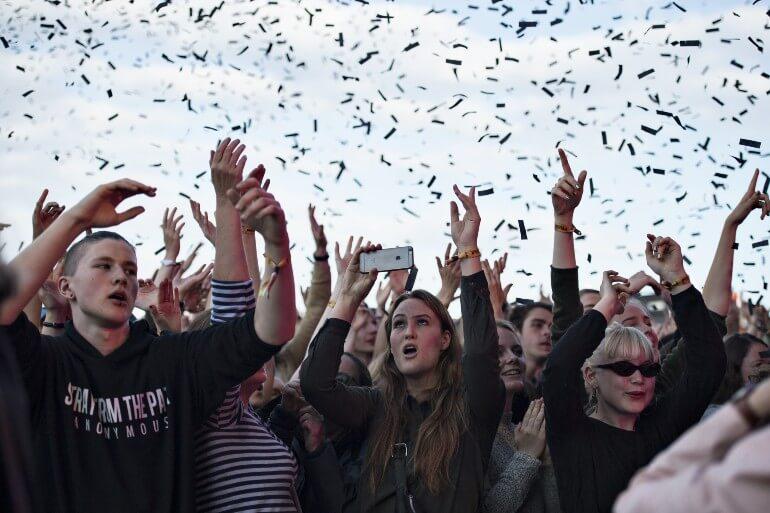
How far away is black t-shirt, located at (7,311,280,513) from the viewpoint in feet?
16.0

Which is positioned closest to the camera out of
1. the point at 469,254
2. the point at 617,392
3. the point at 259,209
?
the point at 259,209

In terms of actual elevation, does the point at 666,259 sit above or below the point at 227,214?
below

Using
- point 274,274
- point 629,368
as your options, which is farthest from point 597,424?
point 274,274

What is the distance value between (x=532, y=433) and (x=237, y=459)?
7.03 feet

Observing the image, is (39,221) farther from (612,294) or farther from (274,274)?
(612,294)

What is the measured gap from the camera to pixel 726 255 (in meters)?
7.29

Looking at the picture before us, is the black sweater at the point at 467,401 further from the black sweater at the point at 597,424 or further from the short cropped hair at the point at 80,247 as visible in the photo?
the short cropped hair at the point at 80,247

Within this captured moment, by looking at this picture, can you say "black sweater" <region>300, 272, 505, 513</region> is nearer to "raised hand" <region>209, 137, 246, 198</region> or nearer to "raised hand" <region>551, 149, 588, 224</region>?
"raised hand" <region>551, 149, 588, 224</region>

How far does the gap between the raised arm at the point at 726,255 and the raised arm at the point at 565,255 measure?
1.09 metres

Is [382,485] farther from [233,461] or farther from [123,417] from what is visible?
[123,417]

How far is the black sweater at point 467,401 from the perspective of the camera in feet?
20.2

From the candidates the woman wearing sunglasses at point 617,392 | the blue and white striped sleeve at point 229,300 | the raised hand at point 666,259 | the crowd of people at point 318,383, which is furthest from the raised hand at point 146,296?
the raised hand at point 666,259

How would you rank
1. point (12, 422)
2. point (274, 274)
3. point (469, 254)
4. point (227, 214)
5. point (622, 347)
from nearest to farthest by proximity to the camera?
1. point (12, 422)
2. point (274, 274)
3. point (227, 214)
4. point (622, 347)
5. point (469, 254)

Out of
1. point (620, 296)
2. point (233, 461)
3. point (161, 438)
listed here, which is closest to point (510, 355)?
point (620, 296)
